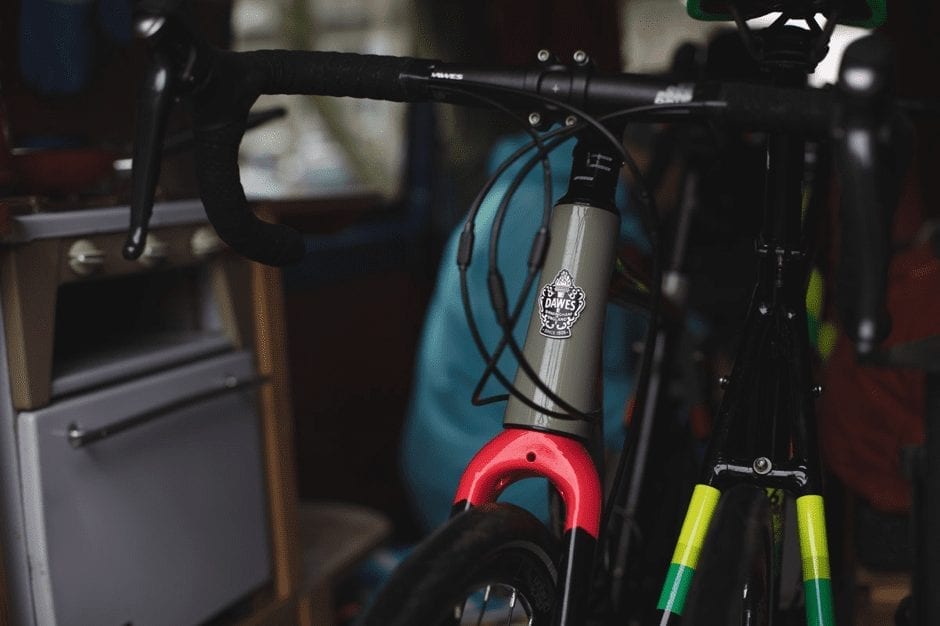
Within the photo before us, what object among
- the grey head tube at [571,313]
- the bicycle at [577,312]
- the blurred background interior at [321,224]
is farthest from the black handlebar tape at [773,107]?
the blurred background interior at [321,224]

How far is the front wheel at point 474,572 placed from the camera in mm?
599

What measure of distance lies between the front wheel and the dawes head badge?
16 centimetres

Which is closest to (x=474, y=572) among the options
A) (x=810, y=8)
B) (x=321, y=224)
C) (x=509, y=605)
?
(x=509, y=605)

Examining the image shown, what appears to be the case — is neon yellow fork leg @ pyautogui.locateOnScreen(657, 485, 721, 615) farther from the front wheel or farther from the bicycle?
the front wheel

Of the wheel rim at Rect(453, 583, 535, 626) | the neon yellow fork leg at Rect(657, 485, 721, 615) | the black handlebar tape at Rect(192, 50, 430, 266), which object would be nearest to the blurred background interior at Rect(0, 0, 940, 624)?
the black handlebar tape at Rect(192, 50, 430, 266)

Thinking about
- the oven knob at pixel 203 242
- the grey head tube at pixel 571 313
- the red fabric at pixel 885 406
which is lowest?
the red fabric at pixel 885 406

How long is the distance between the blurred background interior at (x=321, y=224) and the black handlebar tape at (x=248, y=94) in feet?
1.35

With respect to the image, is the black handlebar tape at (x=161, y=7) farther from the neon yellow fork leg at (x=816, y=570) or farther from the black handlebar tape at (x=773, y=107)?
the neon yellow fork leg at (x=816, y=570)

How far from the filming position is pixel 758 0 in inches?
33.9

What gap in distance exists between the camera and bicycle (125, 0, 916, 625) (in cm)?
65

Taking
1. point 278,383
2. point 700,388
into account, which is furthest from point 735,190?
point 278,383

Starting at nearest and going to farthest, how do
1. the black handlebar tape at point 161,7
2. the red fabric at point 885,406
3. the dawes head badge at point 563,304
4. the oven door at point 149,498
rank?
the black handlebar tape at point 161,7 → the dawes head badge at point 563,304 → the oven door at point 149,498 → the red fabric at point 885,406

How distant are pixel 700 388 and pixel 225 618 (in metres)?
0.88

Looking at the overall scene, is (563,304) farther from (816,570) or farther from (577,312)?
(816,570)
